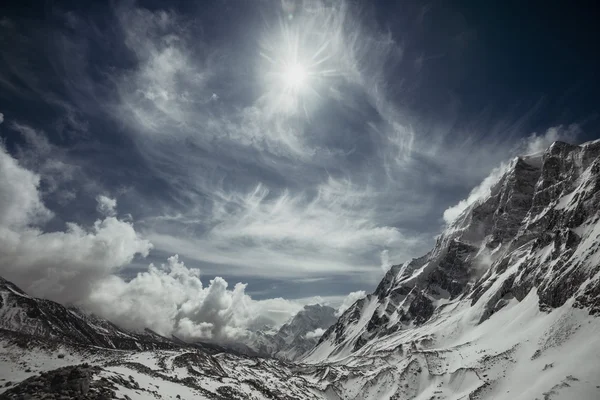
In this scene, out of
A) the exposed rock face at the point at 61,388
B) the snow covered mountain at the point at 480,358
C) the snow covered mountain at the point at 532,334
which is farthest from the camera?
the snow covered mountain at the point at 532,334

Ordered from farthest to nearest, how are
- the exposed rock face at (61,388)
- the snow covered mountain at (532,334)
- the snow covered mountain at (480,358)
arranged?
the snow covered mountain at (532,334), the snow covered mountain at (480,358), the exposed rock face at (61,388)

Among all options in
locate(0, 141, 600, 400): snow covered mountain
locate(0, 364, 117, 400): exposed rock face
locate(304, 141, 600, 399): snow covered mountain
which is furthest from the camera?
locate(304, 141, 600, 399): snow covered mountain

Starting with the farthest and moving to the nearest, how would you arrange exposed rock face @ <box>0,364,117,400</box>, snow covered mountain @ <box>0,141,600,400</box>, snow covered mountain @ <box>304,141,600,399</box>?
snow covered mountain @ <box>304,141,600,399</box>, snow covered mountain @ <box>0,141,600,400</box>, exposed rock face @ <box>0,364,117,400</box>

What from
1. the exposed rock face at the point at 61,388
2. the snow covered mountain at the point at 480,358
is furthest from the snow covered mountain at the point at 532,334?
the exposed rock face at the point at 61,388

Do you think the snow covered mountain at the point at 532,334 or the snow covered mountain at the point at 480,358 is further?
the snow covered mountain at the point at 532,334

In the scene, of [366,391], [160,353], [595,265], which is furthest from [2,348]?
[595,265]

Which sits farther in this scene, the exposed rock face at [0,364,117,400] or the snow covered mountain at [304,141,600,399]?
the snow covered mountain at [304,141,600,399]

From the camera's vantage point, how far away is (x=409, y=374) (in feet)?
346

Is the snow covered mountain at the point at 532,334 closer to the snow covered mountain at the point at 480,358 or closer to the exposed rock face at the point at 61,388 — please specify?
the snow covered mountain at the point at 480,358

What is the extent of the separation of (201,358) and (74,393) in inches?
3203

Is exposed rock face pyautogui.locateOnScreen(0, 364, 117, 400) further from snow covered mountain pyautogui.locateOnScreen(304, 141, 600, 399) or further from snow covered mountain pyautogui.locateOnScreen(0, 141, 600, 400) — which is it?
snow covered mountain pyautogui.locateOnScreen(304, 141, 600, 399)

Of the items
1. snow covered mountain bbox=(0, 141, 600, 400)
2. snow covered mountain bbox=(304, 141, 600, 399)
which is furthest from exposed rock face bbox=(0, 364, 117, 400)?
snow covered mountain bbox=(304, 141, 600, 399)

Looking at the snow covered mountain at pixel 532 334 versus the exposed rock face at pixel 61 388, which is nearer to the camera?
the exposed rock face at pixel 61 388

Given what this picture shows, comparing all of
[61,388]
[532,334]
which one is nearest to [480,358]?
[532,334]
